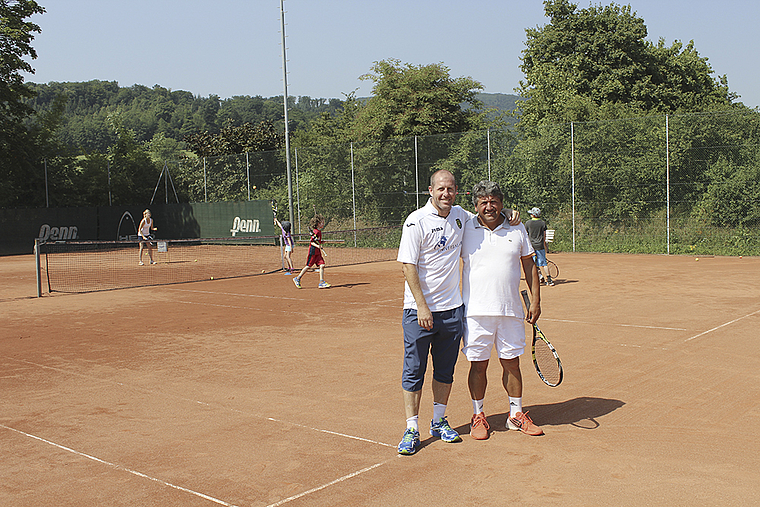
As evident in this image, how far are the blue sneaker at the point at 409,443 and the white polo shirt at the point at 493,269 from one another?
938 mm

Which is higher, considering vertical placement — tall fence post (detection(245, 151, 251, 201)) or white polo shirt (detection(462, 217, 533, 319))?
tall fence post (detection(245, 151, 251, 201))

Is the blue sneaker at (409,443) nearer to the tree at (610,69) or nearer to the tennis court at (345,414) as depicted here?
the tennis court at (345,414)

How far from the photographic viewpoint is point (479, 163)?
2455 centimetres

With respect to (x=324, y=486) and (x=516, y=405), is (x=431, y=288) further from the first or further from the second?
(x=324, y=486)

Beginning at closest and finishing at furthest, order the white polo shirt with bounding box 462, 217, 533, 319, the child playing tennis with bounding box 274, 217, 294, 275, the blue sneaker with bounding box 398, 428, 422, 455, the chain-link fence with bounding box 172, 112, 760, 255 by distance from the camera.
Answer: the blue sneaker with bounding box 398, 428, 422, 455, the white polo shirt with bounding box 462, 217, 533, 319, the child playing tennis with bounding box 274, 217, 294, 275, the chain-link fence with bounding box 172, 112, 760, 255

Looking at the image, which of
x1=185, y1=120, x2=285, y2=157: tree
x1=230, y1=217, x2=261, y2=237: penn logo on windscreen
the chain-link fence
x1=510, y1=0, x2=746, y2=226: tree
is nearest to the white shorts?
the chain-link fence

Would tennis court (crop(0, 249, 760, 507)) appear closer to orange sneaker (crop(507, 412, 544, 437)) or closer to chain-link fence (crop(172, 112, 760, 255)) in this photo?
orange sneaker (crop(507, 412, 544, 437))

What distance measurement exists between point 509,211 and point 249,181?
89.0 feet

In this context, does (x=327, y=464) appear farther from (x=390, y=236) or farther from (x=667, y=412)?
(x=390, y=236)

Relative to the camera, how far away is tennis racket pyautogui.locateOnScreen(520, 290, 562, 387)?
17.9ft

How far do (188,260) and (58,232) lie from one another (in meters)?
11.8

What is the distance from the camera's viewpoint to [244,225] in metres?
30.5

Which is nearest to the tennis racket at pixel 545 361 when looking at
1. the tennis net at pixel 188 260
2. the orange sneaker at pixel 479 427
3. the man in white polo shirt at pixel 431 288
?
the orange sneaker at pixel 479 427

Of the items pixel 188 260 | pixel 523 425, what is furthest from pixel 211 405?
Result: pixel 188 260
